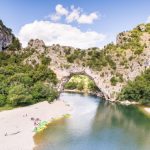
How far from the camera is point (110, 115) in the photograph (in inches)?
3029

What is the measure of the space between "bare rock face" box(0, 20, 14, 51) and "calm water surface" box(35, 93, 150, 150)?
46.2m

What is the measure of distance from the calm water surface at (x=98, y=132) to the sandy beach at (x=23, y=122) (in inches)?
92.8

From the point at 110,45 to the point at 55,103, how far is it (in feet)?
135

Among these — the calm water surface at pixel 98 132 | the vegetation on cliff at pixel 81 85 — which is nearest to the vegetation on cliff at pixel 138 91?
the calm water surface at pixel 98 132

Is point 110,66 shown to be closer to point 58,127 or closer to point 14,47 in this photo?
point 14,47

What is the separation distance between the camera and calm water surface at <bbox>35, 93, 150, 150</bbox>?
48094 millimetres

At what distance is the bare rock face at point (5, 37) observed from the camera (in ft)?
367

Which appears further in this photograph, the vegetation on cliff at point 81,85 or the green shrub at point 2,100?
the vegetation on cliff at point 81,85

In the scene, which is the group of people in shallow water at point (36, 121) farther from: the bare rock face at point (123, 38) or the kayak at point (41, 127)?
the bare rock face at point (123, 38)

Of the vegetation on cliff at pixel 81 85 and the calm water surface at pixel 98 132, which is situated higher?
the vegetation on cliff at pixel 81 85

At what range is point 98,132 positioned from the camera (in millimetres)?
57344

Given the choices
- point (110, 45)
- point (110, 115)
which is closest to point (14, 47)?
point (110, 45)

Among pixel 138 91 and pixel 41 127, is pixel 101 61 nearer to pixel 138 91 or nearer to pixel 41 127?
pixel 138 91

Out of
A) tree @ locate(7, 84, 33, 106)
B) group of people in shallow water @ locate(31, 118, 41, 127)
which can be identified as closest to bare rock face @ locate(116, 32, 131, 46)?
tree @ locate(7, 84, 33, 106)
